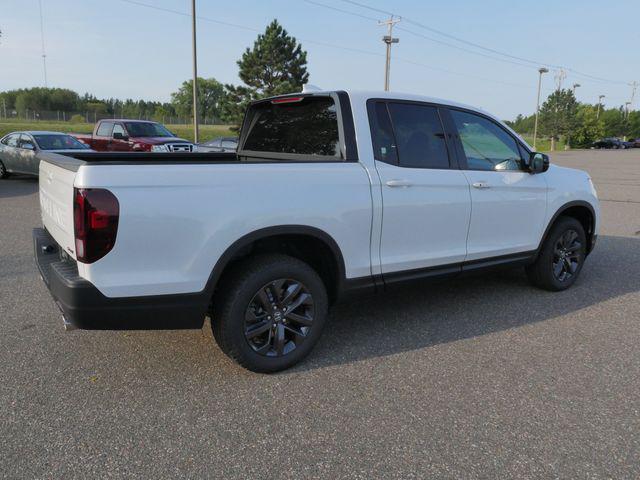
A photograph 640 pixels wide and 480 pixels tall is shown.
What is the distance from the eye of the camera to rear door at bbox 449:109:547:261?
14.4 ft

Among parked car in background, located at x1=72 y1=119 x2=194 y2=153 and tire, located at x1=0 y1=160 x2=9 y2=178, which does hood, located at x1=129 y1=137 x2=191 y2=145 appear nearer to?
parked car in background, located at x1=72 y1=119 x2=194 y2=153

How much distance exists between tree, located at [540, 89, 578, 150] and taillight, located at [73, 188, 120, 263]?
78430mm

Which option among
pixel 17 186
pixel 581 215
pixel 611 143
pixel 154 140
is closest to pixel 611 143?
pixel 611 143

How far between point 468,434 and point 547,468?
0.42 meters

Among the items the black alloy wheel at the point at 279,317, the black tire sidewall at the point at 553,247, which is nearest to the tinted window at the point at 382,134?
the black alloy wheel at the point at 279,317

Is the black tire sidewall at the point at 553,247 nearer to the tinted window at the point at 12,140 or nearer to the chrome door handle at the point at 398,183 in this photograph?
the chrome door handle at the point at 398,183

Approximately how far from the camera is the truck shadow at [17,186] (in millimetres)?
12289

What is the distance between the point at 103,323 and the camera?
2.93 meters

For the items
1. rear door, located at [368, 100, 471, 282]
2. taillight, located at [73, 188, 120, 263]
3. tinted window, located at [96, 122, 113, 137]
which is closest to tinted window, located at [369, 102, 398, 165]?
rear door, located at [368, 100, 471, 282]

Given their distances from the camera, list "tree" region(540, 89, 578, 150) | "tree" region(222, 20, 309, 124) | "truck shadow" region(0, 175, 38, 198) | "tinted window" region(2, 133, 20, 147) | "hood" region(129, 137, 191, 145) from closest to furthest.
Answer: "truck shadow" region(0, 175, 38, 198) → "tinted window" region(2, 133, 20, 147) → "hood" region(129, 137, 191, 145) → "tree" region(222, 20, 309, 124) → "tree" region(540, 89, 578, 150)

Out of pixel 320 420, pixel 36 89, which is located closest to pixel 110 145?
pixel 320 420

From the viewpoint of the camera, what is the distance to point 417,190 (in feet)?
12.8

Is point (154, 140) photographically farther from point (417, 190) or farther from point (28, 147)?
point (417, 190)

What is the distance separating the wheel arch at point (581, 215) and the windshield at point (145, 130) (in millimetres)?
13877
